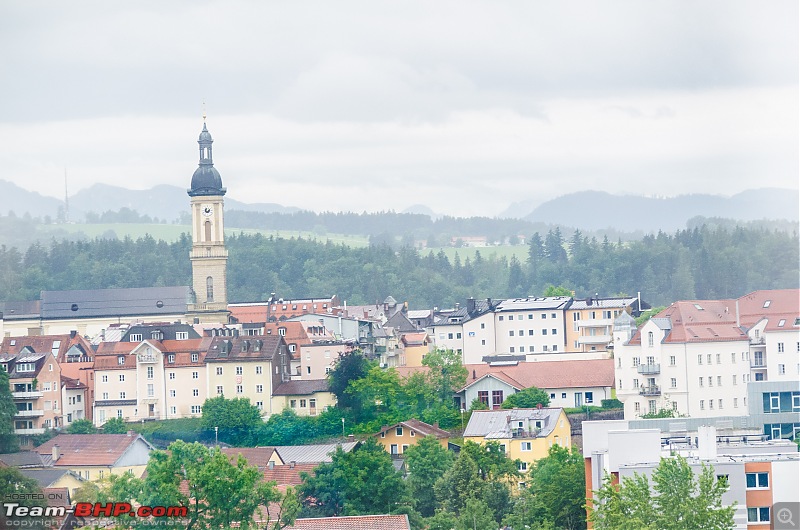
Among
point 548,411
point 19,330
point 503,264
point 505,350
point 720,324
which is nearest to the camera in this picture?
point 548,411

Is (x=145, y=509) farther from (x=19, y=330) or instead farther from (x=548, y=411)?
(x=19, y=330)

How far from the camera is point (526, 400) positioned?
6203 cm

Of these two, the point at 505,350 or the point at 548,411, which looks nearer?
the point at 548,411

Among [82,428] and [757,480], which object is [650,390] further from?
[757,480]

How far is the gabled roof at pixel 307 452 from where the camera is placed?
55.6m

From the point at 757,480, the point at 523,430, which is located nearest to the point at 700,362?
the point at 523,430

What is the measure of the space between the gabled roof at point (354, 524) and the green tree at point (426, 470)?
8082 mm

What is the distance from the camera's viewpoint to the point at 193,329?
7425 cm

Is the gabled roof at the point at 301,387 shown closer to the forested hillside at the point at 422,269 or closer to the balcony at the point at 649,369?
the balcony at the point at 649,369

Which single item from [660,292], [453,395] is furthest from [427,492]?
[660,292]

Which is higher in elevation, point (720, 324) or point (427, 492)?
point (720, 324)

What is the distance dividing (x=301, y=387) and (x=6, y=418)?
11032 mm

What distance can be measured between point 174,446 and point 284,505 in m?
4.38

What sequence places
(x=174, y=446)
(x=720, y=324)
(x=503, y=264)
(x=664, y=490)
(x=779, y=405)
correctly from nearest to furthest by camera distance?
(x=664, y=490) → (x=174, y=446) → (x=779, y=405) → (x=720, y=324) → (x=503, y=264)
